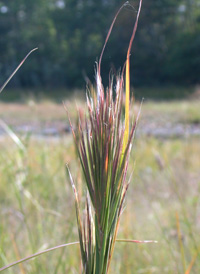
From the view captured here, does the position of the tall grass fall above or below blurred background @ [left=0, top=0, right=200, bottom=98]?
above

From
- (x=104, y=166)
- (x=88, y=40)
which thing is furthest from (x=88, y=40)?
(x=104, y=166)

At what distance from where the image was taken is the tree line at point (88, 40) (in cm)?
2056

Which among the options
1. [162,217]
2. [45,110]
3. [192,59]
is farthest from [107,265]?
[192,59]

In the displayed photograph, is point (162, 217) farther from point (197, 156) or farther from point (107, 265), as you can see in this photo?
point (197, 156)

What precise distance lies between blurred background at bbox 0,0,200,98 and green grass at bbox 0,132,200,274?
18.4 m

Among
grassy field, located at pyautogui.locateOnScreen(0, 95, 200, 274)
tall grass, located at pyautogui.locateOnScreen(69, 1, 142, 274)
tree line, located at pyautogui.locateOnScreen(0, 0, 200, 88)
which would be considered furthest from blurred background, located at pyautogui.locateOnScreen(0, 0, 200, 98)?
tall grass, located at pyautogui.locateOnScreen(69, 1, 142, 274)

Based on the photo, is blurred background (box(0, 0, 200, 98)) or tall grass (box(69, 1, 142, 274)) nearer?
tall grass (box(69, 1, 142, 274))

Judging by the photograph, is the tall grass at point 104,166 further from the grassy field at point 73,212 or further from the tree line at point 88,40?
the tree line at point 88,40

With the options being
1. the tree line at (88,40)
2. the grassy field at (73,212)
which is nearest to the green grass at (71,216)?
the grassy field at (73,212)

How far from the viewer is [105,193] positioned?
0.74 feet

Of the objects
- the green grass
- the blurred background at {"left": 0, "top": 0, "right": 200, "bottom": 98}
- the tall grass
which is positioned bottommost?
the blurred background at {"left": 0, "top": 0, "right": 200, "bottom": 98}

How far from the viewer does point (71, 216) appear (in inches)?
29.6

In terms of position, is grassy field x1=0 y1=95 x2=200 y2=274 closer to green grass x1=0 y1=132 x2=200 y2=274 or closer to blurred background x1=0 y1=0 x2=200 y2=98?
green grass x1=0 y1=132 x2=200 y2=274

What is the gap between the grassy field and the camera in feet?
2.21
